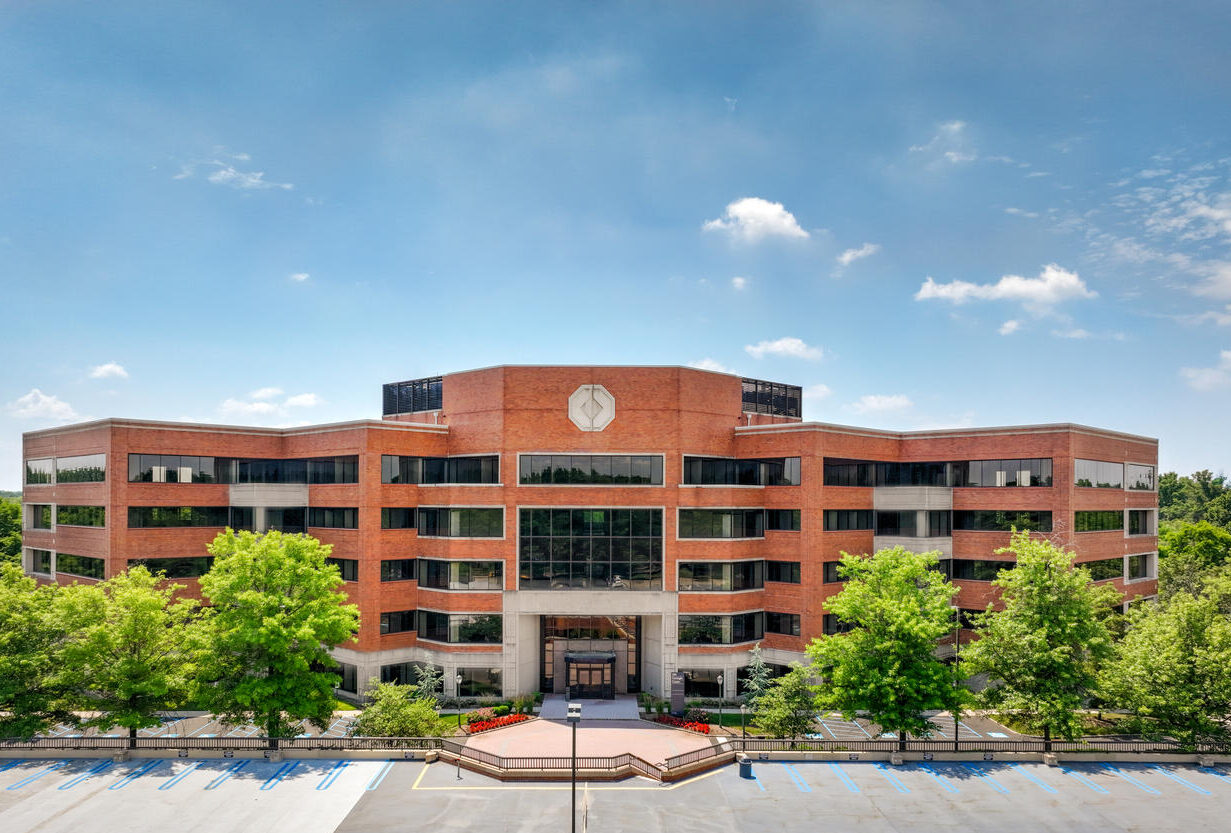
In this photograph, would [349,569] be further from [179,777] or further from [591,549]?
[591,549]

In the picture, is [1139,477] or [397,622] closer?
[397,622]

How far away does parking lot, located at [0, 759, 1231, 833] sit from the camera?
28500 millimetres

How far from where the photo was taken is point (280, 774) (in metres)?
33.0

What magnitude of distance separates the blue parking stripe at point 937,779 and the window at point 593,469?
20.7 m

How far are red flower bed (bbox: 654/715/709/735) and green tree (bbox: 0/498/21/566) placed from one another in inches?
2518

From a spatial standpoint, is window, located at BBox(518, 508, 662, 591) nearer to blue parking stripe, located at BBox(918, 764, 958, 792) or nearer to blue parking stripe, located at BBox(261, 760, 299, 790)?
blue parking stripe, located at BBox(261, 760, 299, 790)

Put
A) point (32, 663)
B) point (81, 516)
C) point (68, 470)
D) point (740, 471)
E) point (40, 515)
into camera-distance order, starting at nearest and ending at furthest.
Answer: point (32, 663) < point (740, 471) < point (81, 516) < point (68, 470) < point (40, 515)

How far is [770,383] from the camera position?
5716 centimetres

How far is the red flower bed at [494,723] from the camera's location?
128 feet

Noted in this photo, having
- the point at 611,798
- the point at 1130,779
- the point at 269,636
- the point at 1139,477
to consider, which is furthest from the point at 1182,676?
the point at 269,636

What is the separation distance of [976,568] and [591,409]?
26930mm

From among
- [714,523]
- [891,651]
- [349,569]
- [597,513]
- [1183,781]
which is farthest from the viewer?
[349,569]

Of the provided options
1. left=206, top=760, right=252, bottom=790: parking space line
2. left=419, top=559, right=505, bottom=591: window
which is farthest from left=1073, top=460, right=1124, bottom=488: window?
left=206, top=760, right=252, bottom=790: parking space line

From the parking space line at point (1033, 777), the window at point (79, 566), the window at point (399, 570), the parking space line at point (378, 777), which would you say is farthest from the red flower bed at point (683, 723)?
A: the window at point (79, 566)
